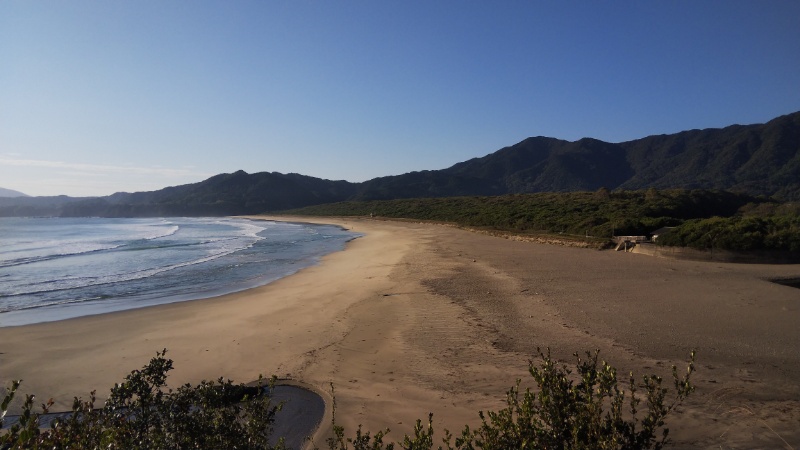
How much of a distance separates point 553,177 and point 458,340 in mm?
122216

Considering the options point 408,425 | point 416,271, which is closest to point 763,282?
point 416,271

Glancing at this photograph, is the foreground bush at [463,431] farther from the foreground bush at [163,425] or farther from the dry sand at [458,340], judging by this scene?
the dry sand at [458,340]

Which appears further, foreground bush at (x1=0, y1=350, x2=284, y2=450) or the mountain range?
the mountain range

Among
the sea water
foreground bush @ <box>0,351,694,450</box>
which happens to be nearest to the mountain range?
the sea water

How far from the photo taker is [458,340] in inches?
359

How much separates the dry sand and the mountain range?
184 feet

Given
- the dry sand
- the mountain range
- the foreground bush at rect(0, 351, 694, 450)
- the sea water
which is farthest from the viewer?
the mountain range

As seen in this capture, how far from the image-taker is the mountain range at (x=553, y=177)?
264 ft

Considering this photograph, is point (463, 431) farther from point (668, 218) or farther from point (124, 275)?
point (668, 218)

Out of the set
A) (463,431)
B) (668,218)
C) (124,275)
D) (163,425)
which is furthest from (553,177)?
(163,425)

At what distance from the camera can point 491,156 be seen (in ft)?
557

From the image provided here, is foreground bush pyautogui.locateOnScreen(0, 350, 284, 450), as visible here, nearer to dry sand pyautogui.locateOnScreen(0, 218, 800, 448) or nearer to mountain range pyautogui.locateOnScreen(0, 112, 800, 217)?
dry sand pyautogui.locateOnScreen(0, 218, 800, 448)

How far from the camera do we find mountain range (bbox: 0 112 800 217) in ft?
264

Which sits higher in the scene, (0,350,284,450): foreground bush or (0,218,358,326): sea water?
(0,350,284,450): foreground bush
